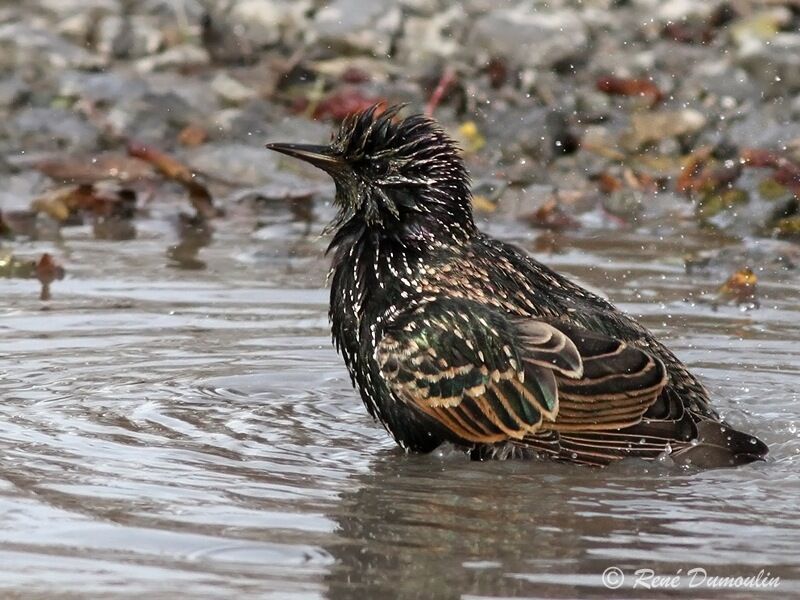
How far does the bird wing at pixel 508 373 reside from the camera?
19.2 ft

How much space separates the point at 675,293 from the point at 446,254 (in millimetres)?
2790

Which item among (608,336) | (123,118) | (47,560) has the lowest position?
(47,560)

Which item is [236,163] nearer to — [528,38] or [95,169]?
[95,169]

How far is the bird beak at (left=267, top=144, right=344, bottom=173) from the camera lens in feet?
21.0

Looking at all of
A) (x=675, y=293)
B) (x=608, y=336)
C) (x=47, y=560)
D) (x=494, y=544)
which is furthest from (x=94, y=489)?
(x=675, y=293)

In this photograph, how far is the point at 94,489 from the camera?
5.30 m

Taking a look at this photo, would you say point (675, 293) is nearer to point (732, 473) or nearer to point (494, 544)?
point (732, 473)

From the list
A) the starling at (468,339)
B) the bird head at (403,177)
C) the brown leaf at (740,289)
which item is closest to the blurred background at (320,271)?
the brown leaf at (740,289)

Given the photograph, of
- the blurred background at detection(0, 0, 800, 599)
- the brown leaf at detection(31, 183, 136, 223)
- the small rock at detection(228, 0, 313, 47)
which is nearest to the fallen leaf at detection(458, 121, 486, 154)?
the blurred background at detection(0, 0, 800, 599)

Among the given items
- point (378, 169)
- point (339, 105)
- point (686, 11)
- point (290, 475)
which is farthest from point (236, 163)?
point (290, 475)

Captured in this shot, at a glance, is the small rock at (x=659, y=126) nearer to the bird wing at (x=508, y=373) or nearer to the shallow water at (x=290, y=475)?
the shallow water at (x=290, y=475)

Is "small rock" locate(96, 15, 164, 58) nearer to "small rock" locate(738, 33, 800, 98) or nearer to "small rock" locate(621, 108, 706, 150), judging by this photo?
"small rock" locate(621, 108, 706, 150)

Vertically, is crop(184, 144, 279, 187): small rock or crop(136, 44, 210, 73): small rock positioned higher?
crop(136, 44, 210, 73): small rock

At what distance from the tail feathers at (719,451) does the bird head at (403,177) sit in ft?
3.87
